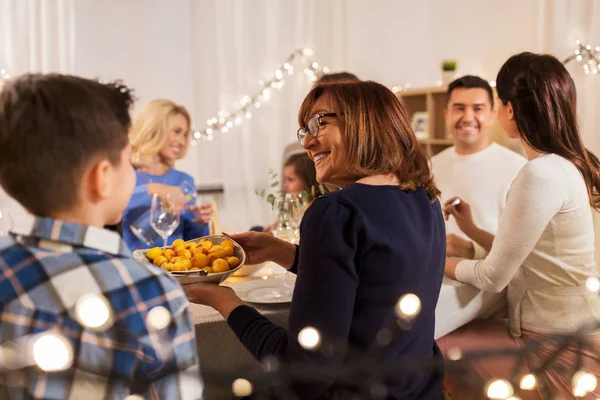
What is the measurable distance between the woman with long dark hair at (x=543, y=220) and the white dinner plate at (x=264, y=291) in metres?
0.49

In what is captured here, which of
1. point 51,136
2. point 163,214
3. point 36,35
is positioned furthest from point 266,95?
point 51,136

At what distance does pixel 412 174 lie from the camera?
→ 43.8 inches

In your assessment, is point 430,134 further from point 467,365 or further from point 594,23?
point 467,365

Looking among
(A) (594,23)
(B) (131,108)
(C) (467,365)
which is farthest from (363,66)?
(C) (467,365)

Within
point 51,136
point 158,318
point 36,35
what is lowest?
point 158,318

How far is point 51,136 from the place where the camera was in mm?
713

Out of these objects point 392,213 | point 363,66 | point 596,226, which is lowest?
point 596,226

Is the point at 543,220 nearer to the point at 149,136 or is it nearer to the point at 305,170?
the point at 305,170

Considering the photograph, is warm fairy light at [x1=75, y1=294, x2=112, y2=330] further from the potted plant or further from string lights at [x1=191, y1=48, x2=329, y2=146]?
string lights at [x1=191, y1=48, x2=329, y2=146]

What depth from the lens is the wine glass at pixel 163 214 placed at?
5.86ft

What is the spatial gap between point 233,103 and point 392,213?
119 inches

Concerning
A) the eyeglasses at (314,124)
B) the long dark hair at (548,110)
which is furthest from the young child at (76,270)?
the long dark hair at (548,110)

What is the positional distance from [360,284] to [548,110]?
2.87ft

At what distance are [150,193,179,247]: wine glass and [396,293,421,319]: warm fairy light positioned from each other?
0.94 m
